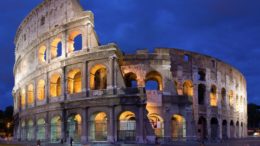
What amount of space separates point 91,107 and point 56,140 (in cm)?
579

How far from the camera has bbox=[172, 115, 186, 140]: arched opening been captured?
131 feet

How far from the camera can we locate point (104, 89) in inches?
1449

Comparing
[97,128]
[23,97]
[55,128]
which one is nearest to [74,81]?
[55,128]

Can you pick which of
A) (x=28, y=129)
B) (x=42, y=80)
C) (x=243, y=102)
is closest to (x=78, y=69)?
(x=42, y=80)

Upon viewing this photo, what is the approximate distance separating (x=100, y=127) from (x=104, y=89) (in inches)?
142

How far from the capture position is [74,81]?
1614 inches

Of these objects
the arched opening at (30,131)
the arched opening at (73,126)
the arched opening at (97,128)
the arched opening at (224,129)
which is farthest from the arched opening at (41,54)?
the arched opening at (224,129)

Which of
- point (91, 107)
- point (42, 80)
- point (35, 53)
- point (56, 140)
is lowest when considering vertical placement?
point (56, 140)

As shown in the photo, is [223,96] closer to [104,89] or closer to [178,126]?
[178,126]

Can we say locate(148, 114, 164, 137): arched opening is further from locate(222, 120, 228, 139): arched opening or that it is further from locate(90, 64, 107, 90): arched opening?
locate(222, 120, 228, 139): arched opening

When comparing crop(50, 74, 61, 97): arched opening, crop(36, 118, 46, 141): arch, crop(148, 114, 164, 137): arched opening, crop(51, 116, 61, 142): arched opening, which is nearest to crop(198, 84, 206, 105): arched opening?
crop(148, 114, 164, 137): arched opening

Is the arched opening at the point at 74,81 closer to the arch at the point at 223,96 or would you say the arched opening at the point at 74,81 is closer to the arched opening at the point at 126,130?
the arched opening at the point at 126,130

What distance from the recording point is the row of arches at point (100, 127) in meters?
35.6

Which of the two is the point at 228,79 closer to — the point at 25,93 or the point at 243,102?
the point at 243,102
